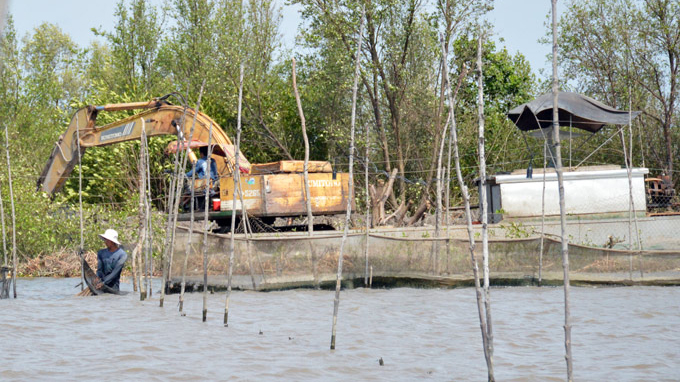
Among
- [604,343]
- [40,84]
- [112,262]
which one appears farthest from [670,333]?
[40,84]

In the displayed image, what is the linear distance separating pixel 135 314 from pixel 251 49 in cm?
1719

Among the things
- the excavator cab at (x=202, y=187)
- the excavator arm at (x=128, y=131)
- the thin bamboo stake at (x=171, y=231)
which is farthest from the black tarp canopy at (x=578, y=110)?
the thin bamboo stake at (x=171, y=231)

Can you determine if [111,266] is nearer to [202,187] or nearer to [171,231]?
[171,231]

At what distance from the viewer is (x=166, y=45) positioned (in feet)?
92.2

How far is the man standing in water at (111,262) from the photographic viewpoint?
12.3 meters

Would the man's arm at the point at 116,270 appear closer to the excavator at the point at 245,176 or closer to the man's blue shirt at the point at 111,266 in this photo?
the man's blue shirt at the point at 111,266

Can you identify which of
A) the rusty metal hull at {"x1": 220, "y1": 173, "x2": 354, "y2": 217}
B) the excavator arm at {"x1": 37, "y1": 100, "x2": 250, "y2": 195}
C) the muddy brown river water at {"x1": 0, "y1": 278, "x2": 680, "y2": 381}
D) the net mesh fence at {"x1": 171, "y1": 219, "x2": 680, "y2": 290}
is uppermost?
the excavator arm at {"x1": 37, "y1": 100, "x2": 250, "y2": 195}

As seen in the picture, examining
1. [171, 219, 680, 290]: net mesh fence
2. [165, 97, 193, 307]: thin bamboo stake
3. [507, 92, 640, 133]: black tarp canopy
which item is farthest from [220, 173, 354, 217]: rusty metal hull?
[507, 92, 640, 133]: black tarp canopy

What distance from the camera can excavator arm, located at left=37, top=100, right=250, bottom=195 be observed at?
16.2m

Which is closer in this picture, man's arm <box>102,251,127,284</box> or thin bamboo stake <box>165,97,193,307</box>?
thin bamboo stake <box>165,97,193,307</box>

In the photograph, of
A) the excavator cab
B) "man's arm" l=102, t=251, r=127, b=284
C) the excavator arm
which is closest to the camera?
"man's arm" l=102, t=251, r=127, b=284

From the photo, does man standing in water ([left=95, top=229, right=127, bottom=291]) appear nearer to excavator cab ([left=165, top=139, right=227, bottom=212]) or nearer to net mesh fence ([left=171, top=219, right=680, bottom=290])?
net mesh fence ([left=171, top=219, right=680, bottom=290])

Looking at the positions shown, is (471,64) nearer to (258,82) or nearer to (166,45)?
(258,82)

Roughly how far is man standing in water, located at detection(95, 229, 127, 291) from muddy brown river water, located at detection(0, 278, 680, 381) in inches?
13.8
